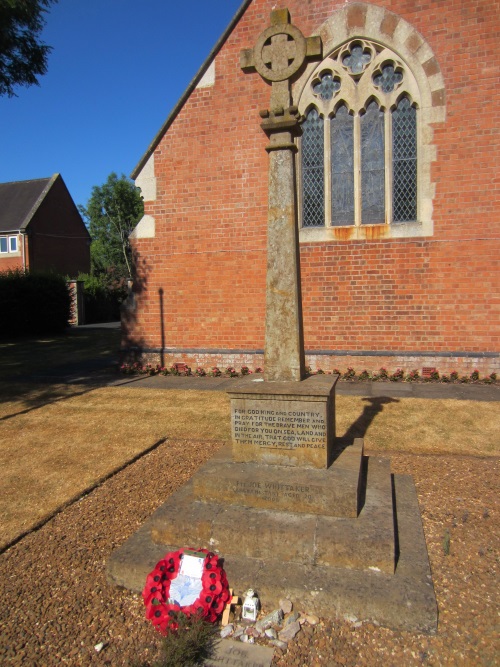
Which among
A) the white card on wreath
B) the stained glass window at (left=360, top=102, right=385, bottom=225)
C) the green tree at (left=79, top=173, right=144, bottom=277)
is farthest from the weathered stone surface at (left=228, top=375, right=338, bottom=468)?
the green tree at (left=79, top=173, right=144, bottom=277)

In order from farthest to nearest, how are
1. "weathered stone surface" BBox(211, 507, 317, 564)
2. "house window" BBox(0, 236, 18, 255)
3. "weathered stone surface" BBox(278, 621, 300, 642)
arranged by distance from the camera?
"house window" BBox(0, 236, 18, 255) → "weathered stone surface" BBox(211, 507, 317, 564) → "weathered stone surface" BBox(278, 621, 300, 642)

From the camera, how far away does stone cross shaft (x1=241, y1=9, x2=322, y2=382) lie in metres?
4.33

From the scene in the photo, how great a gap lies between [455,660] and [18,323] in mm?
24628

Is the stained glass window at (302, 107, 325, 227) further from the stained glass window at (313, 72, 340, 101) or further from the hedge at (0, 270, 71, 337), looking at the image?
the hedge at (0, 270, 71, 337)

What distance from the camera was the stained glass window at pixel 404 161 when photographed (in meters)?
10.5

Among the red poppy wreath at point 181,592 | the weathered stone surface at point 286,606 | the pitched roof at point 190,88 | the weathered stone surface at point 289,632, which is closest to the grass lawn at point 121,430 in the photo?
the red poppy wreath at point 181,592

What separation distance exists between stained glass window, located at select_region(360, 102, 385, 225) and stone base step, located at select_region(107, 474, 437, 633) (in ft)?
26.9

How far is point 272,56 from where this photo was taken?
A: 4402 mm

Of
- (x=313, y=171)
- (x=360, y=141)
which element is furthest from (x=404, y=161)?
(x=313, y=171)

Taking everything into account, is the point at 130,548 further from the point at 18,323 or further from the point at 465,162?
the point at 18,323

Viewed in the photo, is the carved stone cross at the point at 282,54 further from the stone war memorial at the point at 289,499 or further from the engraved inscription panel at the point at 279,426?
the engraved inscription panel at the point at 279,426

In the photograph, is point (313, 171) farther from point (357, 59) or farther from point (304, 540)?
point (304, 540)

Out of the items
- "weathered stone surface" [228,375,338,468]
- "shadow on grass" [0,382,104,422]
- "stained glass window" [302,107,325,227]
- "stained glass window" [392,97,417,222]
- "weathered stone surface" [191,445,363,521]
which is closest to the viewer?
"weathered stone surface" [191,445,363,521]

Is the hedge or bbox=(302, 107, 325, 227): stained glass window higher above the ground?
bbox=(302, 107, 325, 227): stained glass window
